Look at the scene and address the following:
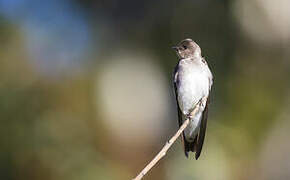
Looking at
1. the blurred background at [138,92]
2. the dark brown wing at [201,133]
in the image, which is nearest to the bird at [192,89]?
the dark brown wing at [201,133]

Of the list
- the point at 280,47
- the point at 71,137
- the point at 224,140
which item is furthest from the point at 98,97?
the point at 280,47

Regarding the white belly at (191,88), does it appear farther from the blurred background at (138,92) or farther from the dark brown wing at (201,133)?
the blurred background at (138,92)

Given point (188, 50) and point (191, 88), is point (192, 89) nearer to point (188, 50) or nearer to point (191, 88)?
point (191, 88)

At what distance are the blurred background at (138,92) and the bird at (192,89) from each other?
171 cm

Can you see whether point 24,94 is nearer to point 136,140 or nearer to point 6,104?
point 6,104

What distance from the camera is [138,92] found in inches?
312

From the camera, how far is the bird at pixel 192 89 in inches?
201

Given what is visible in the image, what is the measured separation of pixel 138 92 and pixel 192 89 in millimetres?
2768

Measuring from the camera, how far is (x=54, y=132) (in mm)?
7484

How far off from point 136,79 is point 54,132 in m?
1.05

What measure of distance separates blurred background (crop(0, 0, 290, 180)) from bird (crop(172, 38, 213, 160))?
1.71m

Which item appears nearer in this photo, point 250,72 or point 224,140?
point 224,140

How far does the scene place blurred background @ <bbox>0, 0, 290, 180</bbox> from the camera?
7.13 metres

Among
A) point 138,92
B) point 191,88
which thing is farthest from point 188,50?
point 138,92
